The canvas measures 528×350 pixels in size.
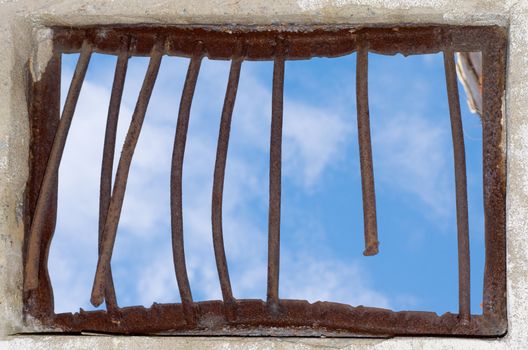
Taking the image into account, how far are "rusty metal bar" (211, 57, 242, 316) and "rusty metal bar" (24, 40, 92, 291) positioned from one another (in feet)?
1.48

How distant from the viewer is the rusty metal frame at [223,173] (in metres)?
2.42

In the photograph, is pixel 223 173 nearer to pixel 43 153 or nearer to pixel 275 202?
pixel 275 202

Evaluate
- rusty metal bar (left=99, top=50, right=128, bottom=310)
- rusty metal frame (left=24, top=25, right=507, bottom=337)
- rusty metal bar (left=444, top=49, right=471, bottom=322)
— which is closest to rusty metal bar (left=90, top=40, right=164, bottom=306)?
rusty metal frame (left=24, top=25, right=507, bottom=337)

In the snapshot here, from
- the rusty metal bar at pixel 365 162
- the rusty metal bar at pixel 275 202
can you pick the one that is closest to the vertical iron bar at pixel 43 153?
the rusty metal bar at pixel 275 202

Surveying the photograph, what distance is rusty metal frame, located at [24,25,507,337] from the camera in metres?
2.42

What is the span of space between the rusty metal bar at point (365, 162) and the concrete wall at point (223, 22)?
16 centimetres

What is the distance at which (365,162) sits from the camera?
2.45 metres

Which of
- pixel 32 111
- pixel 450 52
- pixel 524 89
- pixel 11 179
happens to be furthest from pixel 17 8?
pixel 524 89

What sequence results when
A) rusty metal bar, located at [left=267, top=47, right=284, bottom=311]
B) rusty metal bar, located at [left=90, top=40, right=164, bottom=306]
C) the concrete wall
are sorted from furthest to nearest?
1. rusty metal bar, located at [left=267, top=47, right=284, bottom=311]
2. rusty metal bar, located at [left=90, top=40, right=164, bottom=306]
3. the concrete wall

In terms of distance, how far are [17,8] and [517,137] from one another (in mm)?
1482

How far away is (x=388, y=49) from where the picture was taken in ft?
8.43

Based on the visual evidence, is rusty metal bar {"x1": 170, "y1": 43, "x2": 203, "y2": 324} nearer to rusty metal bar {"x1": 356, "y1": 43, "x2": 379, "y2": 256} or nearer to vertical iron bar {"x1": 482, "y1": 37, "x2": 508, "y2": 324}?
rusty metal bar {"x1": 356, "y1": 43, "x2": 379, "y2": 256}

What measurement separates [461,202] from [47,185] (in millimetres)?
1214

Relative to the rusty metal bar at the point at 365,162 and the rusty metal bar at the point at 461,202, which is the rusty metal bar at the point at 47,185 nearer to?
the rusty metal bar at the point at 365,162
